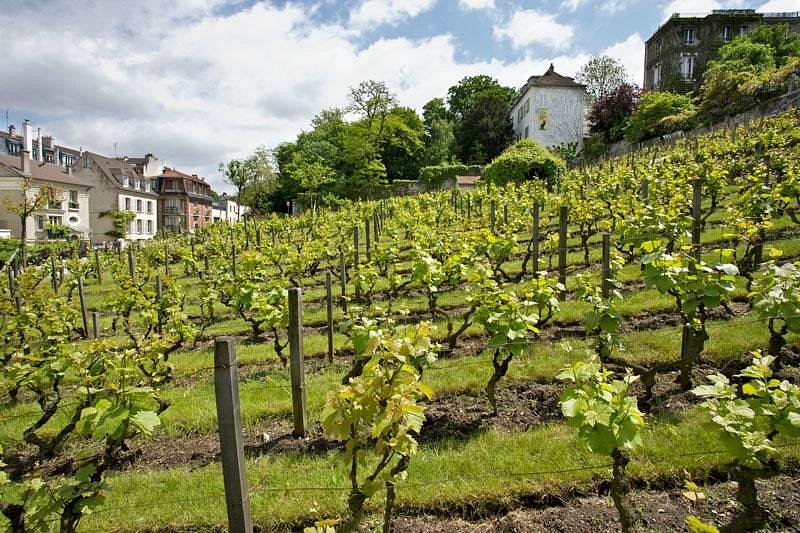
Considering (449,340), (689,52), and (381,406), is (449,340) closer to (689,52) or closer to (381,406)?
(381,406)

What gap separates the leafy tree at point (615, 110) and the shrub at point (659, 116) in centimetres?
487

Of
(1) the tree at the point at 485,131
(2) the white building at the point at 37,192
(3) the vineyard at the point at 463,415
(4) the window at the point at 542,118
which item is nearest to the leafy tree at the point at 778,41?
(4) the window at the point at 542,118

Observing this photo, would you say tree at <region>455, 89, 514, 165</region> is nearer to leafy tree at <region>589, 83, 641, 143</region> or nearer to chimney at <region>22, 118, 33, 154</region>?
leafy tree at <region>589, 83, 641, 143</region>

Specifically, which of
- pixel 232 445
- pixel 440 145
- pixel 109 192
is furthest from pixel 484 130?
pixel 232 445

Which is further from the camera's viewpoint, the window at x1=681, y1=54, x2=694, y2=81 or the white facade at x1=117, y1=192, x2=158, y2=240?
the white facade at x1=117, y1=192, x2=158, y2=240

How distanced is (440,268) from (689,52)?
53.5 meters

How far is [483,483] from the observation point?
4047mm

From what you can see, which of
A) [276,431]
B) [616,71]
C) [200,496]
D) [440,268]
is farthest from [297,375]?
[616,71]

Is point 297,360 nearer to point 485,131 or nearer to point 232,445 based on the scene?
point 232,445

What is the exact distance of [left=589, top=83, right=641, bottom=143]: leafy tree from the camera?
140ft

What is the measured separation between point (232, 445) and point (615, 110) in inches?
1931

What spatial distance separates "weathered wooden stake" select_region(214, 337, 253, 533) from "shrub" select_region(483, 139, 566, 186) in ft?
87.2

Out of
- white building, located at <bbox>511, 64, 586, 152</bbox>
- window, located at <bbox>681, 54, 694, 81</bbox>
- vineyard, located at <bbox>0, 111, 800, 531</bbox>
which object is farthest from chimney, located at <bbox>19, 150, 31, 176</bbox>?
window, located at <bbox>681, 54, 694, 81</bbox>

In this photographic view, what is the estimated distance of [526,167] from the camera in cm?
2775
